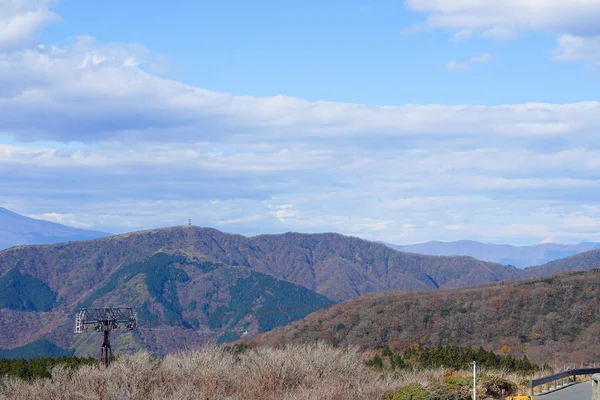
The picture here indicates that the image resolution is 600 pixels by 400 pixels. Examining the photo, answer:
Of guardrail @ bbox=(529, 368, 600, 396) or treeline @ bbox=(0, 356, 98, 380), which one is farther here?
treeline @ bbox=(0, 356, 98, 380)

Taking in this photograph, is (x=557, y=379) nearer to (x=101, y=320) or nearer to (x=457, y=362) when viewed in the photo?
(x=457, y=362)

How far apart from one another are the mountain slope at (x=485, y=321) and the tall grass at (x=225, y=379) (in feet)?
137

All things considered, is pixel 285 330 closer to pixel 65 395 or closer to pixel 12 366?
pixel 12 366

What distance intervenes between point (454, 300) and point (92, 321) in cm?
6008

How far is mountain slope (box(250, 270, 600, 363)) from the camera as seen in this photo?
81.2 metres

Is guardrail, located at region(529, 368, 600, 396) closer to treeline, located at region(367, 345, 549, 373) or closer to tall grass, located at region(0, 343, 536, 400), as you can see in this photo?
tall grass, located at region(0, 343, 536, 400)

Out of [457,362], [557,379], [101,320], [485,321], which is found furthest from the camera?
[485,321]

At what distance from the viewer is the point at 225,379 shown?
1276 inches

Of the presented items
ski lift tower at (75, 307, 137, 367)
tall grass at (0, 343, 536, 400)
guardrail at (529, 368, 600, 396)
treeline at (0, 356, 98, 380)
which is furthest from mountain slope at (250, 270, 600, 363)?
tall grass at (0, 343, 536, 400)

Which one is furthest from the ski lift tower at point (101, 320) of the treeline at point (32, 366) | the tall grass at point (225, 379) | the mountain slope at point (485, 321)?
the mountain slope at point (485, 321)

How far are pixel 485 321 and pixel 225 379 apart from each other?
65300mm

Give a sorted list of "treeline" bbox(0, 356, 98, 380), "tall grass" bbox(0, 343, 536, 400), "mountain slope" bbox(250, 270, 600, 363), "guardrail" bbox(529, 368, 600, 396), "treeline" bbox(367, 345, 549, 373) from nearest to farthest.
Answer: "guardrail" bbox(529, 368, 600, 396)
"tall grass" bbox(0, 343, 536, 400)
"treeline" bbox(367, 345, 549, 373)
"treeline" bbox(0, 356, 98, 380)
"mountain slope" bbox(250, 270, 600, 363)

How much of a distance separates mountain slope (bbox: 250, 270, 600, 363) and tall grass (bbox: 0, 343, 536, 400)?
137 ft

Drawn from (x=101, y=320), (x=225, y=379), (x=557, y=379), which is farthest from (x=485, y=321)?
(x=225, y=379)
